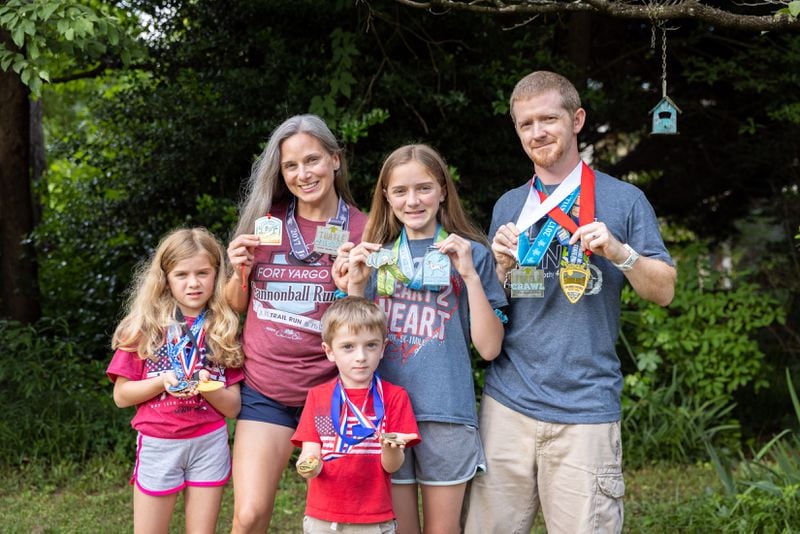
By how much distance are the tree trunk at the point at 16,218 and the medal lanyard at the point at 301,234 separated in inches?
197

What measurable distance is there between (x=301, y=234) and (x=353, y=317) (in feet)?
1.76

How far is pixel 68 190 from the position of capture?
8.52 meters

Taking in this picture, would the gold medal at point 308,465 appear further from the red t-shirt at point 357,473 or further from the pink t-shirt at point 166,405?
the pink t-shirt at point 166,405

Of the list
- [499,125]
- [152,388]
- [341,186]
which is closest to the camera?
[152,388]

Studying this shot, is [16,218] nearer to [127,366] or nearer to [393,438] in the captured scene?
[127,366]

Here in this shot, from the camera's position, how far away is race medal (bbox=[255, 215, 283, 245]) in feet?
11.0

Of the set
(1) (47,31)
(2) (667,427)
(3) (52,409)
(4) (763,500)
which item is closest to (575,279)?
(4) (763,500)

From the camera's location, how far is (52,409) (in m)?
6.24

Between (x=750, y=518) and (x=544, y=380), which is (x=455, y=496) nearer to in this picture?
(x=544, y=380)

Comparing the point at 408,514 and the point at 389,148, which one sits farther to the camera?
the point at 389,148

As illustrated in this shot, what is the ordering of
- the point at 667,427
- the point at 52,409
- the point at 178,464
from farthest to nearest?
the point at 667,427 < the point at 52,409 < the point at 178,464

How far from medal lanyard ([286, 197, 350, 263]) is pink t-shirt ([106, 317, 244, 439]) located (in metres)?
0.56

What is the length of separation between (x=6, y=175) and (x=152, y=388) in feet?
16.6

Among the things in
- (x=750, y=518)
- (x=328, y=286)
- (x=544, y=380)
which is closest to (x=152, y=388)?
(x=328, y=286)
